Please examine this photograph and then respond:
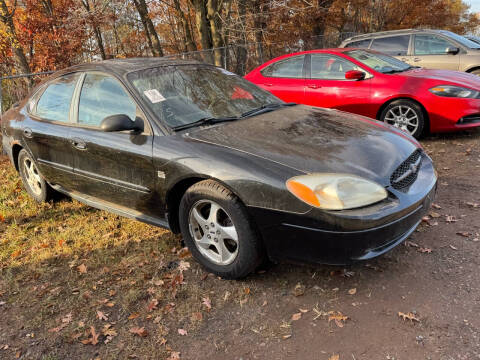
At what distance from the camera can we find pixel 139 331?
2594 millimetres

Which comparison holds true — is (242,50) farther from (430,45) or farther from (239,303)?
(239,303)

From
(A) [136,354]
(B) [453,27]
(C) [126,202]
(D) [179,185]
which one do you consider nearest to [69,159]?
(C) [126,202]

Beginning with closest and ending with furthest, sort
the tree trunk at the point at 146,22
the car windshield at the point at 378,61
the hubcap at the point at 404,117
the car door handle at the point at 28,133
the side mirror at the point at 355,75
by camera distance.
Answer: the car door handle at the point at 28,133 < the hubcap at the point at 404,117 < the side mirror at the point at 355,75 < the car windshield at the point at 378,61 < the tree trunk at the point at 146,22

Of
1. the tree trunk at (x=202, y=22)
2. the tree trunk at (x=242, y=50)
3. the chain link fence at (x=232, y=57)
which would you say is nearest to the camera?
the chain link fence at (x=232, y=57)

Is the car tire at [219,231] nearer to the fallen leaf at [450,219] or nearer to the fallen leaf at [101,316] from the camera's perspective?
the fallen leaf at [101,316]

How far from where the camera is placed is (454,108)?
559 centimetres

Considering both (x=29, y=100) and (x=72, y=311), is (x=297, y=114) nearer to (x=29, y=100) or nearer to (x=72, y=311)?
(x=72, y=311)

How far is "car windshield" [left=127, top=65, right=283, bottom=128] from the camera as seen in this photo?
3.25 metres

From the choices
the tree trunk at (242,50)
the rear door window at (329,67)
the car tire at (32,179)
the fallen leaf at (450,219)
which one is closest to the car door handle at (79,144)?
the car tire at (32,179)

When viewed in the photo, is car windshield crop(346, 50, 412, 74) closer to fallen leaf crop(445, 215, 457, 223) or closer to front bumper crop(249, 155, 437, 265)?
fallen leaf crop(445, 215, 457, 223)

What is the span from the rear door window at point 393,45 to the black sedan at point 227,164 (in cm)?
638

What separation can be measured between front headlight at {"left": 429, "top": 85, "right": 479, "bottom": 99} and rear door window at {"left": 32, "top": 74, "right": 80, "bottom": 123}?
4.86 m

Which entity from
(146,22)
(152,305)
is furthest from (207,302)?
(146,22)

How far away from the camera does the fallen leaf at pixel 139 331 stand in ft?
8.43
